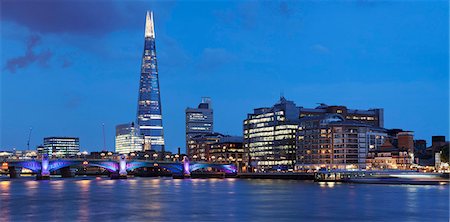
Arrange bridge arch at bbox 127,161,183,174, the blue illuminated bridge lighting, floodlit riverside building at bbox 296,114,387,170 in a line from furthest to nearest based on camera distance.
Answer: floodlit riverside building at bbox 296,114,387,170 < bridge arch at bbox 127,161,183,174 < the blue illuminated bridge lighting

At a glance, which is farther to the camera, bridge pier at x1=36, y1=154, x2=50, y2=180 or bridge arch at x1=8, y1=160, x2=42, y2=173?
bridge pier at x1=36, y1=154, x2=50, y2=180

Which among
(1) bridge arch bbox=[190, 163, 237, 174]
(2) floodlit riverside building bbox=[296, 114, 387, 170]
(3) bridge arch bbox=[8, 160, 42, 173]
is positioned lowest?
(1) bridge arch bbox=[190, 163, 237, 174]

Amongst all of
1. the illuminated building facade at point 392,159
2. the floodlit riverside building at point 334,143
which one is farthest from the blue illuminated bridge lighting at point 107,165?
the illuminated building facade at point 392,159

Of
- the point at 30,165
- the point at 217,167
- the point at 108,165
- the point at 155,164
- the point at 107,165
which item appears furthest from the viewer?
the point at 217,167

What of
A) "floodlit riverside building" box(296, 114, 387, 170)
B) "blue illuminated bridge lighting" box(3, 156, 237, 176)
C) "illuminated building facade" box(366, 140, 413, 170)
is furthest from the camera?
"floodlit riverside building" box(296, 114, 387, 170)

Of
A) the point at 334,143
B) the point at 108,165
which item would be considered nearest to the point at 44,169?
the point at 108,165

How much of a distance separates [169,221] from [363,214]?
51.8 ft

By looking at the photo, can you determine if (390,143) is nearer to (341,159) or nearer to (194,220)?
(341,159)

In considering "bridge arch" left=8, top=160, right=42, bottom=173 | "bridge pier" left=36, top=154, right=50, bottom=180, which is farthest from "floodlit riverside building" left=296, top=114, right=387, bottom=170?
"bridge arch" left=8, top=160, right=42, bottom=173

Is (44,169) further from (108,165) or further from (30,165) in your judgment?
(108,165)

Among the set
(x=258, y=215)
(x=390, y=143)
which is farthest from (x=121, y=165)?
(x=258, y=215)

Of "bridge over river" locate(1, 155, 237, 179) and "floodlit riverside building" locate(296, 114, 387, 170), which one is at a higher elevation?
"floodlit riverside building" locate(296, 114, 387, 170)

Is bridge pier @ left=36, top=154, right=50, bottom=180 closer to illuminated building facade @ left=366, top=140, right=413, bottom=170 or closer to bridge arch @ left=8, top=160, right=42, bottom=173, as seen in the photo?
bridge arch @ left=8, top=160, right=42, bottom=173

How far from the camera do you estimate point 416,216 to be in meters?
50.8
